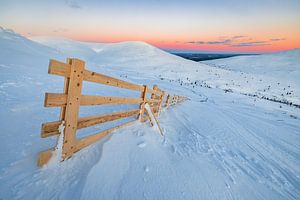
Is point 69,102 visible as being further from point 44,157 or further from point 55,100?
point 44,157

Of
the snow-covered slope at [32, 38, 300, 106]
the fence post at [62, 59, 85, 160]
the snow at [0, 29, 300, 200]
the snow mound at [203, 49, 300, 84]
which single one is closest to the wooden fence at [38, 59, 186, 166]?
the fence post at [62, 59, 85, 160]

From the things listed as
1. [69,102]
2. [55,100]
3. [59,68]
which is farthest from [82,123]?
[59,68]

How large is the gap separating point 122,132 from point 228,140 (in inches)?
154

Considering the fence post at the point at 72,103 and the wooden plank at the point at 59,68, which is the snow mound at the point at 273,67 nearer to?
the fence post at the point at 72,103

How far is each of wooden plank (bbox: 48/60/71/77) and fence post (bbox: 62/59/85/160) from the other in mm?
70

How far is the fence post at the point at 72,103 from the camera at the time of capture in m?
2.72

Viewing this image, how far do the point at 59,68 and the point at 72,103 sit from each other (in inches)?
23.6

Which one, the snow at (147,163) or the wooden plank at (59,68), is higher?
the wooden plank at (59,68)

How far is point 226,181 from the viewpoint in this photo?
3.60 metres

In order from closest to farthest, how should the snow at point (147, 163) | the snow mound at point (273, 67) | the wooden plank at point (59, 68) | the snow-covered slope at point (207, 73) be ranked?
the wooden plank at point (59, 68) < the snow at point (147, 163) < the snow-covered slope at point (207, 73) < the snow mound at point (273, 67)

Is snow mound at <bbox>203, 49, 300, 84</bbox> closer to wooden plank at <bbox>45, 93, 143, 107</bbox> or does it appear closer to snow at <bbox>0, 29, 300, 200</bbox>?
snow at <bbox>0, 29, 300, 200</bbox>

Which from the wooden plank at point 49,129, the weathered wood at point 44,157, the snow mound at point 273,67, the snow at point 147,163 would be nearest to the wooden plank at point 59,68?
the wooden plank at point 49,129

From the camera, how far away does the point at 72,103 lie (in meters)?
2.83

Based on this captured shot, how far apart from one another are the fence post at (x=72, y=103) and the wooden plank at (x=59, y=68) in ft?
0.23
